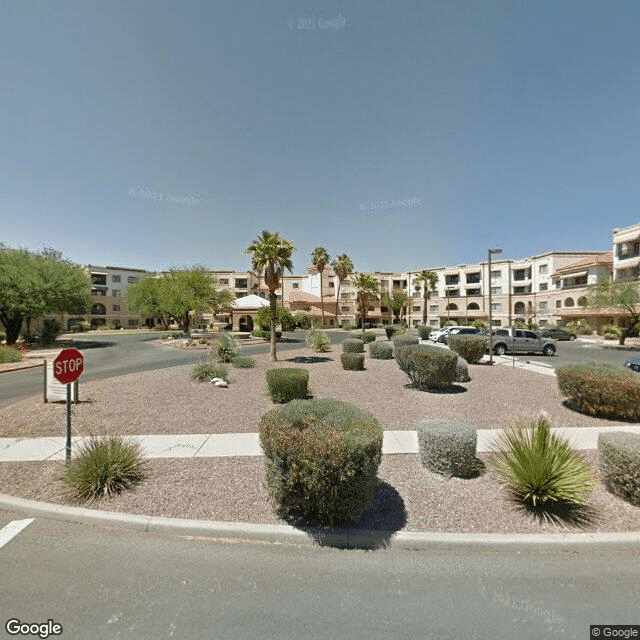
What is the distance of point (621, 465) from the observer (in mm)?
4410

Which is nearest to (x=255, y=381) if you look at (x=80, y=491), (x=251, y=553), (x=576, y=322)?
(x=80, y=491)

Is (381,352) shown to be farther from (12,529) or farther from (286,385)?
(12,529)

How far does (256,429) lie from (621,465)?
Result: 697cm

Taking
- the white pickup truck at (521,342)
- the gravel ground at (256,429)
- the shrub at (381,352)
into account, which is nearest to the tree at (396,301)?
the white pickup truck at (521,342)

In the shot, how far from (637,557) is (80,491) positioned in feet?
24.9

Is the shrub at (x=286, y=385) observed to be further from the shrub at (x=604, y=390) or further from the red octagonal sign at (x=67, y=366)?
the shrub at (x=604, y=390)

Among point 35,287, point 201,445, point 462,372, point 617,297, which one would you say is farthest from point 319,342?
point 617,297

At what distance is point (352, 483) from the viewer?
3719mm

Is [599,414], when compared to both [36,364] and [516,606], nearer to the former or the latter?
[516,606]

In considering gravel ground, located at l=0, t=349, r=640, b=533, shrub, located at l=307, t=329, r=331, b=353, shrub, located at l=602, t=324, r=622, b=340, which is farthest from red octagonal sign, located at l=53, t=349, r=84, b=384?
shrub, located at l=602, t=324, r=622, b=340

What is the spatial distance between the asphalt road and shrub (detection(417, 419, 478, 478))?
1.51m

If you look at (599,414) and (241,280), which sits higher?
(241,280)

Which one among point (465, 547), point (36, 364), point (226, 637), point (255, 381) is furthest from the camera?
point (36, 364)

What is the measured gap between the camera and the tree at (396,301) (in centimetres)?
6781
